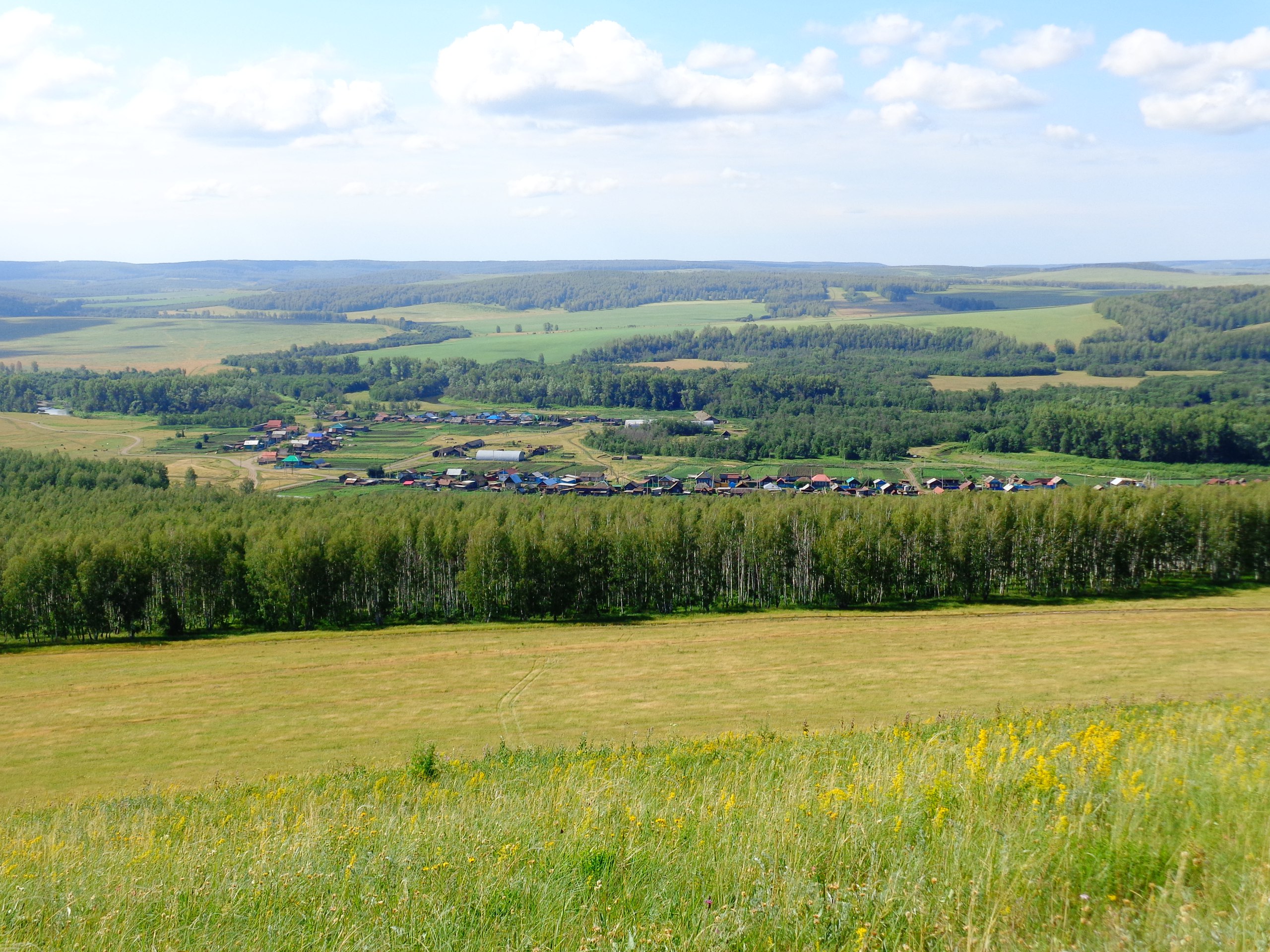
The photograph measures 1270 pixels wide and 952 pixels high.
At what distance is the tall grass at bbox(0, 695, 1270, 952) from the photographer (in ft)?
17.0

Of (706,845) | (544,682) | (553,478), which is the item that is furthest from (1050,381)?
(706,845)

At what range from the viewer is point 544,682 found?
3594cm

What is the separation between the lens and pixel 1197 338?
19200 cm

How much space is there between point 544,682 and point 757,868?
30982 millimetres

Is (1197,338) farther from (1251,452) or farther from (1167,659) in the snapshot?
(1167,659)

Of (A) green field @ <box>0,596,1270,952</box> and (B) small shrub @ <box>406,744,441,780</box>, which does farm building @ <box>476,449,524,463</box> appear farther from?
(B) small shrub @ <box>406,744,441,780</box>

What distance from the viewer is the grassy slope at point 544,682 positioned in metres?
27.8

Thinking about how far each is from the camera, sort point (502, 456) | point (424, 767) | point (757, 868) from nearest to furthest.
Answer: point (757, 868)
point (424, 767)
point (502, 456)

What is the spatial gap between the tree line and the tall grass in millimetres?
42739

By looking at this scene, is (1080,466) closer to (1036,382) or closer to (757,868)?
(1036,382)

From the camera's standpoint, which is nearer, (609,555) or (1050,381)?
(609,555)

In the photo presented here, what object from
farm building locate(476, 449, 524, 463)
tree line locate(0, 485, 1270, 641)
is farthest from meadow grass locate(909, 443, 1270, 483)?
farm building locate(476, 449, 524, 463)

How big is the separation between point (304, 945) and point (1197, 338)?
233 m

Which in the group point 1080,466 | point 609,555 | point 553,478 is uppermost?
point 609,555
